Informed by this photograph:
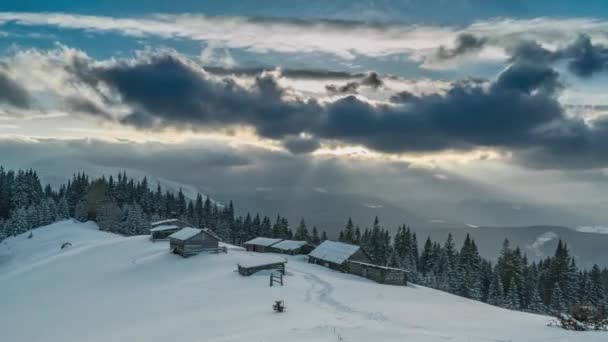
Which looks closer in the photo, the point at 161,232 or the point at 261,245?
the point at 161,232

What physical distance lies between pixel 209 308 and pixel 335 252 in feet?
127

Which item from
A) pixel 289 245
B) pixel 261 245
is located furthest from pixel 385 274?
pixel 261 245

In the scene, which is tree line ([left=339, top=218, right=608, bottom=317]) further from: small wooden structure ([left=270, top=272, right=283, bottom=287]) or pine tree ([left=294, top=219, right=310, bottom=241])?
small wooden structure ([left=270, top=272, right=283, bottom=287])

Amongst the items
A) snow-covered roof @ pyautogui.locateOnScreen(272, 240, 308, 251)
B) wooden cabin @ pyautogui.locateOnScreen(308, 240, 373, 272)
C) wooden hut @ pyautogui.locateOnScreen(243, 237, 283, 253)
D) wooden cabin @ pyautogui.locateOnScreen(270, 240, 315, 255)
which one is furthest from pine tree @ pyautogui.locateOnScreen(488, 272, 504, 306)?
wooden hut @ pyautogui.locateOnScreen(243, 237, 283, 253)

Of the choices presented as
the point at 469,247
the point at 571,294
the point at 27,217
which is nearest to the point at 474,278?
the point at 469,247

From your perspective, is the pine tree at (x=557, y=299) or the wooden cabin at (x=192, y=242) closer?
the wooden cabin at (x=192, y=242)

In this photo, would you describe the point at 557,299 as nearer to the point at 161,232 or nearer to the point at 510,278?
the point at 510,278

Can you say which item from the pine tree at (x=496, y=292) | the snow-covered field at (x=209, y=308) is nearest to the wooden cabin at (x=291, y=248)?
the snow-covered field at (x=209, y=308)

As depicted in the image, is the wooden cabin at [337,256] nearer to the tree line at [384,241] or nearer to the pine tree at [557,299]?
the tree line at [384,241]

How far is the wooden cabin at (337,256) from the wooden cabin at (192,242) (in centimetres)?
1763

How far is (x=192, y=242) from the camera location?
6625 centimetres

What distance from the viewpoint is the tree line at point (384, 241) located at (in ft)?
310

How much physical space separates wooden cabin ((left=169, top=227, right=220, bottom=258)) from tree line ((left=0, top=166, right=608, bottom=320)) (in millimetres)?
47892

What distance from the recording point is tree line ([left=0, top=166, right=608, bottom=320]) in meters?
94.6
